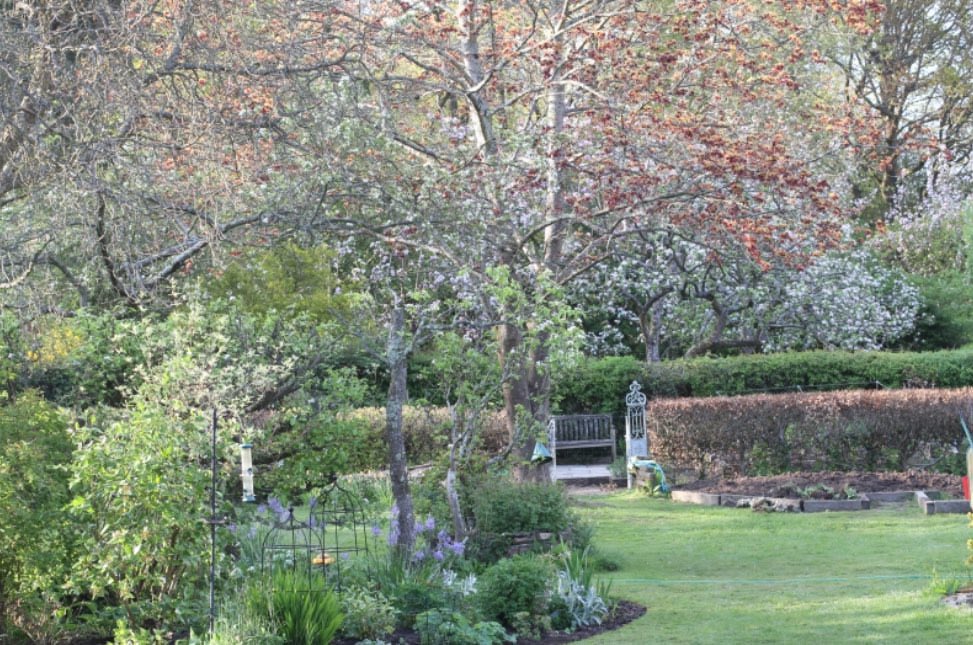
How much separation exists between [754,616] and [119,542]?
13.8 feet

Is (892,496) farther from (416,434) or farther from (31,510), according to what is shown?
(31,510)

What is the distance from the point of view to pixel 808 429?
53.4ft

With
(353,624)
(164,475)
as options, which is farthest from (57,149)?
(353,624)

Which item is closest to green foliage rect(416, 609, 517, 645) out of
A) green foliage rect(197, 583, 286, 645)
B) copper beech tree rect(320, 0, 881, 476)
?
green foliage rect(197, 583, 286, 645)

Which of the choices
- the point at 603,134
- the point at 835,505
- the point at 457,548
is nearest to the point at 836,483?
the point at 835,505

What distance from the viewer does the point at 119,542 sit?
689 centimetres

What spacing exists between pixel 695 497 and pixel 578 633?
7.41 m

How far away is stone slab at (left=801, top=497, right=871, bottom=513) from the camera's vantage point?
14.0 meters

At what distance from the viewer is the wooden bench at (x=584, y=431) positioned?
1920cm

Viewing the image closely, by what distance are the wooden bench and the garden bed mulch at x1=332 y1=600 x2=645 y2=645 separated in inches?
407

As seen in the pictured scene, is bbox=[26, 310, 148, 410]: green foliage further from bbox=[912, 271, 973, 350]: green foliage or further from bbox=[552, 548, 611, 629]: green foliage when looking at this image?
bbox=[912, 271, 973, 350]: green foliage

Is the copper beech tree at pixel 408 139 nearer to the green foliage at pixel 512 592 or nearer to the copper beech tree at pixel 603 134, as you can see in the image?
the copper beech tree at pixel 603 134

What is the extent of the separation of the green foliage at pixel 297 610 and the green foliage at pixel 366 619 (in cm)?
25

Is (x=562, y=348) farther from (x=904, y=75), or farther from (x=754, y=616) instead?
(x=904, y=75)
